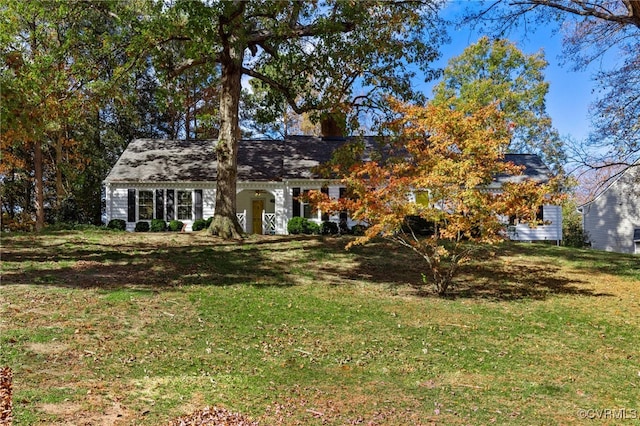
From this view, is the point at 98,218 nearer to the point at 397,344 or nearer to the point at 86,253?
the point at 86,253

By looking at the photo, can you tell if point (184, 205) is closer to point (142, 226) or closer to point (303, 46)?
point (142, 226)

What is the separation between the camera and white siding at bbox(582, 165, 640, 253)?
1048 inches

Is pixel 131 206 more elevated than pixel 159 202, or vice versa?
pixel 159 202

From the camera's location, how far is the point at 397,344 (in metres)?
6.79

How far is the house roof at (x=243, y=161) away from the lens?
23922 mm

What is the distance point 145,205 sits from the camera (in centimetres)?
2386

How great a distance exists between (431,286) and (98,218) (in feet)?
79.7

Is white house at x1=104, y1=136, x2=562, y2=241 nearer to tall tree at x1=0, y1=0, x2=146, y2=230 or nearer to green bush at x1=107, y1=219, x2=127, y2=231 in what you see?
green bush at x1=107, y1=219, x2=127, y2=231

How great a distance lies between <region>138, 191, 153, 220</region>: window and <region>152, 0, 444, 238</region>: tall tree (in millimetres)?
8517

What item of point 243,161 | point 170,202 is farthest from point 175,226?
point 243,161

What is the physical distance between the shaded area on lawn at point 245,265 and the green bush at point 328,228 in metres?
5.35

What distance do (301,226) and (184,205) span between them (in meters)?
6.30

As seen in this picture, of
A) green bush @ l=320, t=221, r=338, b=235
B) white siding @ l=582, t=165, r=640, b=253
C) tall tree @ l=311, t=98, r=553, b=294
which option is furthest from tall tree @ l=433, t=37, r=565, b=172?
tall tree @ l=311, t=98, r=553, b=294

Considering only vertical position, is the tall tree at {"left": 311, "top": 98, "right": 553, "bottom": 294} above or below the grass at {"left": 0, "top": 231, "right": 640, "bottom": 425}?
above
